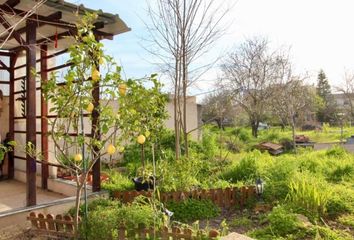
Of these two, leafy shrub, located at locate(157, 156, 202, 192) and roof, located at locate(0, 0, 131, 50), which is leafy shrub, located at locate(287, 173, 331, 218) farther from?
roof, located at locate(0, 0, 131, 50)

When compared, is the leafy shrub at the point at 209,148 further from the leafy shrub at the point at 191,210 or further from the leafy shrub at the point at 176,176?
the leafy shrub at the point at 191,210

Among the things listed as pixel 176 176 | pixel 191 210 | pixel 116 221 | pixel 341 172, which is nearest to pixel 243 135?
pixel 341 172

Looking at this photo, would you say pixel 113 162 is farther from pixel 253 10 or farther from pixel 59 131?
pixel 59 131

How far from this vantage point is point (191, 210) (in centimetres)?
496

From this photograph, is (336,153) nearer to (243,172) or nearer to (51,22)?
(243,172)

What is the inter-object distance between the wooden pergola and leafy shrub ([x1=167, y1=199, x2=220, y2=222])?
1.34 meters

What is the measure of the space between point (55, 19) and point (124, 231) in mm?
3065

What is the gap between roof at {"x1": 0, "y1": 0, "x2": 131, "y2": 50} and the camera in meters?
4.27

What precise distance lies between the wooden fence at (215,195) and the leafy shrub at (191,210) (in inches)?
4.8

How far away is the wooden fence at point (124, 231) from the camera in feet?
10.0

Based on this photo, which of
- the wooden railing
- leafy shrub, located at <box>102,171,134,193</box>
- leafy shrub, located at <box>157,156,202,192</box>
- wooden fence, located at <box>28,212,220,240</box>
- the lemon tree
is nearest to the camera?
the lemon tree

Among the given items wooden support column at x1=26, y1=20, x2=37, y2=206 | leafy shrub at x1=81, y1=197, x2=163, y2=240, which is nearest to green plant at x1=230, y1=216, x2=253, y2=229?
leafy shrub at x1=81, y1=197, x2=163, y2=240

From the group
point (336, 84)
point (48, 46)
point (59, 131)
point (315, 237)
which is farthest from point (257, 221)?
point (336, 84)

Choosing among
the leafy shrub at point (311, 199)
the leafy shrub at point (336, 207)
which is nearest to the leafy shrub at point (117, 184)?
the leafy shrub at point (311, 199)
